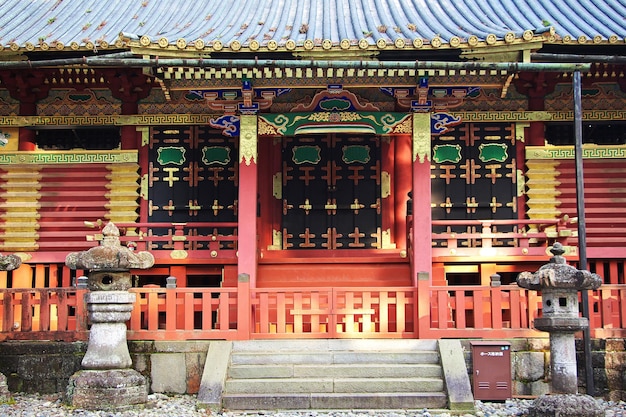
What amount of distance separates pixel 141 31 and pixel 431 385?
29.6ft

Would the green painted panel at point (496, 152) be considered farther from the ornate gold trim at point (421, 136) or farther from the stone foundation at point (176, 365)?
the stone foundation at point (176, 365)

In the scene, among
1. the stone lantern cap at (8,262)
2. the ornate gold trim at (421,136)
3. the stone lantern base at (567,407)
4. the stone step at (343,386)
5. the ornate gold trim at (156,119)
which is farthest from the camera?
the ornate gold trim at (156,119)

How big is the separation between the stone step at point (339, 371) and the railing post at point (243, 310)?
2.77ft

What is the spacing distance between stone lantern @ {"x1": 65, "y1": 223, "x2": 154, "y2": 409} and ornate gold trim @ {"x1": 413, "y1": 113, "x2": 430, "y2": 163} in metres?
4.67

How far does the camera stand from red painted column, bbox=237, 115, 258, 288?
12695 mm

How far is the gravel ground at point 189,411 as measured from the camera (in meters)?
9.94

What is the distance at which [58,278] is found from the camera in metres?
15.0

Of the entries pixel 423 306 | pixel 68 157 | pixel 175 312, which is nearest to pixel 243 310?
pixel 175 312

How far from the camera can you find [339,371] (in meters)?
10.7

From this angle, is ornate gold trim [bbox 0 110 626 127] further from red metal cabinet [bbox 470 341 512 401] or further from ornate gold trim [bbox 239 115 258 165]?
red metal cabinet [bbox 470 341 512 401]

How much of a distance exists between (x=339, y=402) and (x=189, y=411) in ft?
6.26

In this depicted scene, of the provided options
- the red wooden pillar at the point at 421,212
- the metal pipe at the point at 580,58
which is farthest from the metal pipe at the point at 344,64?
the red wooden pillar at the point at 421,212

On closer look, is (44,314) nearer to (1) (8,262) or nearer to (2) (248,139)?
(1) (8,262)

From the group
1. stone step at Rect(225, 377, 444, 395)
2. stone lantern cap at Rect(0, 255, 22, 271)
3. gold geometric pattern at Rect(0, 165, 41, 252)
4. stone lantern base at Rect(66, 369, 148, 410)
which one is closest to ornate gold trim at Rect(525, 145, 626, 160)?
stone step at Rect(225, 377, 444, 395)
